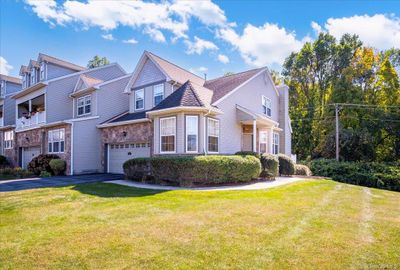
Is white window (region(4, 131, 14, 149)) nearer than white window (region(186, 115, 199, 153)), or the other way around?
white window (region(186, 115, 199, 153))

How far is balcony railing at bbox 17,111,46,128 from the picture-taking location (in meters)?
20.5

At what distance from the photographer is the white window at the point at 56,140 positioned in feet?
60.6

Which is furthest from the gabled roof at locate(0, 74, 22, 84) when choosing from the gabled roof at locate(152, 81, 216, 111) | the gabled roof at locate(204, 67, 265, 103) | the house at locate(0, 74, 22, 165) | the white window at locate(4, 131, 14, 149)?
the gabled roof at locate(152, 81, 216, 111)

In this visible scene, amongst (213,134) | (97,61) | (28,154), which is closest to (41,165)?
(28,154)

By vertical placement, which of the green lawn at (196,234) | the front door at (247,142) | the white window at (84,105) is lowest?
the green lawn at (196,234)

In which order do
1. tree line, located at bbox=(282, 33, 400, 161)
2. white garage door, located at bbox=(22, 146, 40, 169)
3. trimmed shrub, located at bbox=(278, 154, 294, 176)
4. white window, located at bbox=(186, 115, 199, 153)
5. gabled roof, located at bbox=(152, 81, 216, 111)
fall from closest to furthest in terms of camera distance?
gabled roof, located at bbox=(152, 81, 216, 111)
white window, located at bbox=(186, 115, 199, 153)
trimmed shrub, located at bbox=(278, 154, 294, 176)
white garage door, located at bbox=(22, 146, 40, 169)
tree line, located at bbox=(282, 33, 400, 161)

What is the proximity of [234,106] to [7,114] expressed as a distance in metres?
25.2

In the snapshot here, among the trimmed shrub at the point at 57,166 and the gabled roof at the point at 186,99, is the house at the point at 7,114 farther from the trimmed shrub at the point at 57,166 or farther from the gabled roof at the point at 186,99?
the gabled roof at the point at 186,99

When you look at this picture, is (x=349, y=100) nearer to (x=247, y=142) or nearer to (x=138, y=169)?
(x=247, y=142)

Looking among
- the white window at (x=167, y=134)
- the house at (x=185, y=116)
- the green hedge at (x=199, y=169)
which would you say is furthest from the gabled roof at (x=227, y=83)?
the green hedge at (x=199, y=169)

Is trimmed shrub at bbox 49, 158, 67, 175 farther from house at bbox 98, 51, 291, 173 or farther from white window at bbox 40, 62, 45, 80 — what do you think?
white window at bbox 40, 62, 45, 80

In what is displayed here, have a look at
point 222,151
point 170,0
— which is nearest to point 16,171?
point 222,151

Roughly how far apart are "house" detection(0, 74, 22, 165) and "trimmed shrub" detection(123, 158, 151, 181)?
16.3 meters

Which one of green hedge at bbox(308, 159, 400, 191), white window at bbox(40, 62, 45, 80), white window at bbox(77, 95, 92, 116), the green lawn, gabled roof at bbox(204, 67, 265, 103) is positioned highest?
white window at bbox(40, 62, 45, 80)
